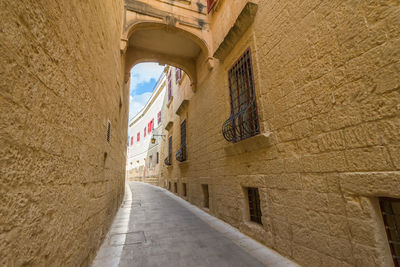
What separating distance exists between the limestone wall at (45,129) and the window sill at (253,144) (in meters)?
2.59

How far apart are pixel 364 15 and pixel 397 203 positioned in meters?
1.93

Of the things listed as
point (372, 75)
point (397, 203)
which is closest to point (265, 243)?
point (397, 203)

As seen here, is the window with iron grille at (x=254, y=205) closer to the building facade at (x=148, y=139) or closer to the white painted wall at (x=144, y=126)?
the building facade at (x=148, y=139)

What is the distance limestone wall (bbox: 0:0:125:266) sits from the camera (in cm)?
94

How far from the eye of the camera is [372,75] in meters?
1.82

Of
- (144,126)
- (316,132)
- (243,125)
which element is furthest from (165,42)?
(144,126)

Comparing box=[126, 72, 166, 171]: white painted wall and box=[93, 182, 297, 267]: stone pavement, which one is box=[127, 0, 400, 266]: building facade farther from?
box=[126, 72, 166, 171]: white painted wall

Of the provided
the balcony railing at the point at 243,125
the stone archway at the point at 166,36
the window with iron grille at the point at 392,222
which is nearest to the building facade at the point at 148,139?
the stone archway at the point at 166,36

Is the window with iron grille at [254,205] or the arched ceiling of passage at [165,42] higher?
the arched ceiling of passage at [165,42]

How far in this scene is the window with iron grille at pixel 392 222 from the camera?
1.80 m

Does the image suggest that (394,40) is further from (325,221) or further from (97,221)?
(97,221)

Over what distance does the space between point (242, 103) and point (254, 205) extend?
7.01 ft

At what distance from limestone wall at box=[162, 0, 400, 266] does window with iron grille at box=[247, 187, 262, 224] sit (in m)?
0.16

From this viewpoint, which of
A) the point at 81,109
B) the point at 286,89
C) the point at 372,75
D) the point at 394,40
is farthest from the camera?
the point at 286,89
